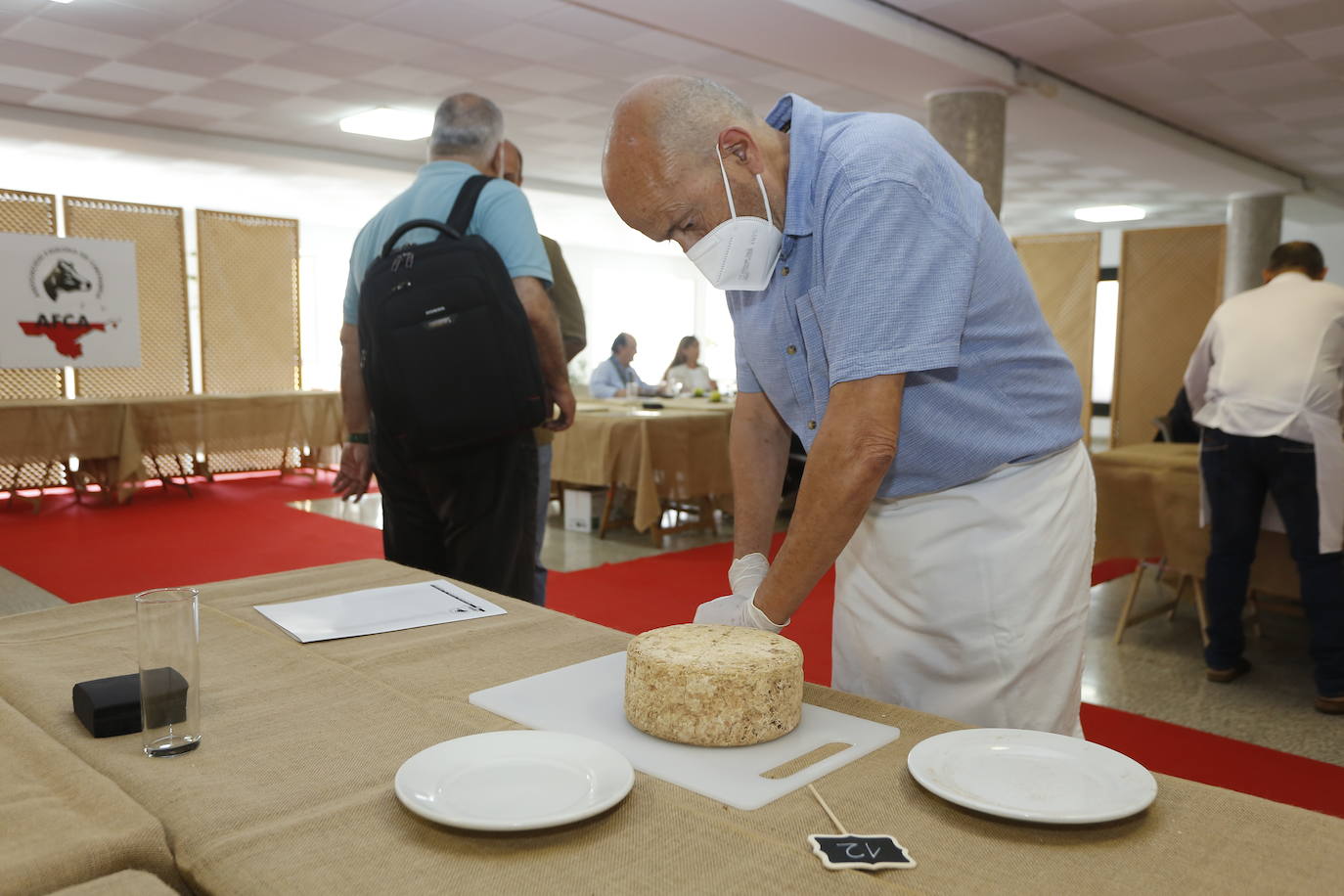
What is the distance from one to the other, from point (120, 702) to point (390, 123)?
670 cm

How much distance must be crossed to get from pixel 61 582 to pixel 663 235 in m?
4.29

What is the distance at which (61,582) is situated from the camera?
14.3ft

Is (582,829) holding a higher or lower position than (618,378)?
lower

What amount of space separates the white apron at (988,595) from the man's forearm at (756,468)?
178mm

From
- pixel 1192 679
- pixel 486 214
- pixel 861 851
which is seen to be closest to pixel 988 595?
pixel 861 851

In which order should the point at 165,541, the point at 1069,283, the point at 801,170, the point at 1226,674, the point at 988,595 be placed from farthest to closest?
1. the point at 1069,283
2. the point at 165,541
3. the point at 1226,674
4. the point at 988,595
5. the point at 801,170

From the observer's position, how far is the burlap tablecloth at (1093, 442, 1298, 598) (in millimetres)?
3271

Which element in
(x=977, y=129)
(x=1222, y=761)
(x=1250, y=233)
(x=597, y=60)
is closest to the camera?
(x=1222, y=761)

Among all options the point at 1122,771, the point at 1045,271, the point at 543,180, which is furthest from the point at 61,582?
the point at 1045,271

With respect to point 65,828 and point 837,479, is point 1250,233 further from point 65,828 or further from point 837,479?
point 65,828

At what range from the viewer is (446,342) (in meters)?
1.72

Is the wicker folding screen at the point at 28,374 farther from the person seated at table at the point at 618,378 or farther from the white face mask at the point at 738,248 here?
the white face mask at the point at 738,248

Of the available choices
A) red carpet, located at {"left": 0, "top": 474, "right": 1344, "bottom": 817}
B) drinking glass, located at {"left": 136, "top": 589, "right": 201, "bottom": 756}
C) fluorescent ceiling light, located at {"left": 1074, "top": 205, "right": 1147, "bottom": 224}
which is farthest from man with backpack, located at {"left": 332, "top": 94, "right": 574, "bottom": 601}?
fluorescent ceiling light, located at {"left": 1074, "top": 205, "right": 1147, "bottom": 224}

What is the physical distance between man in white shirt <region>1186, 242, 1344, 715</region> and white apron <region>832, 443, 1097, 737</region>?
2138mm
